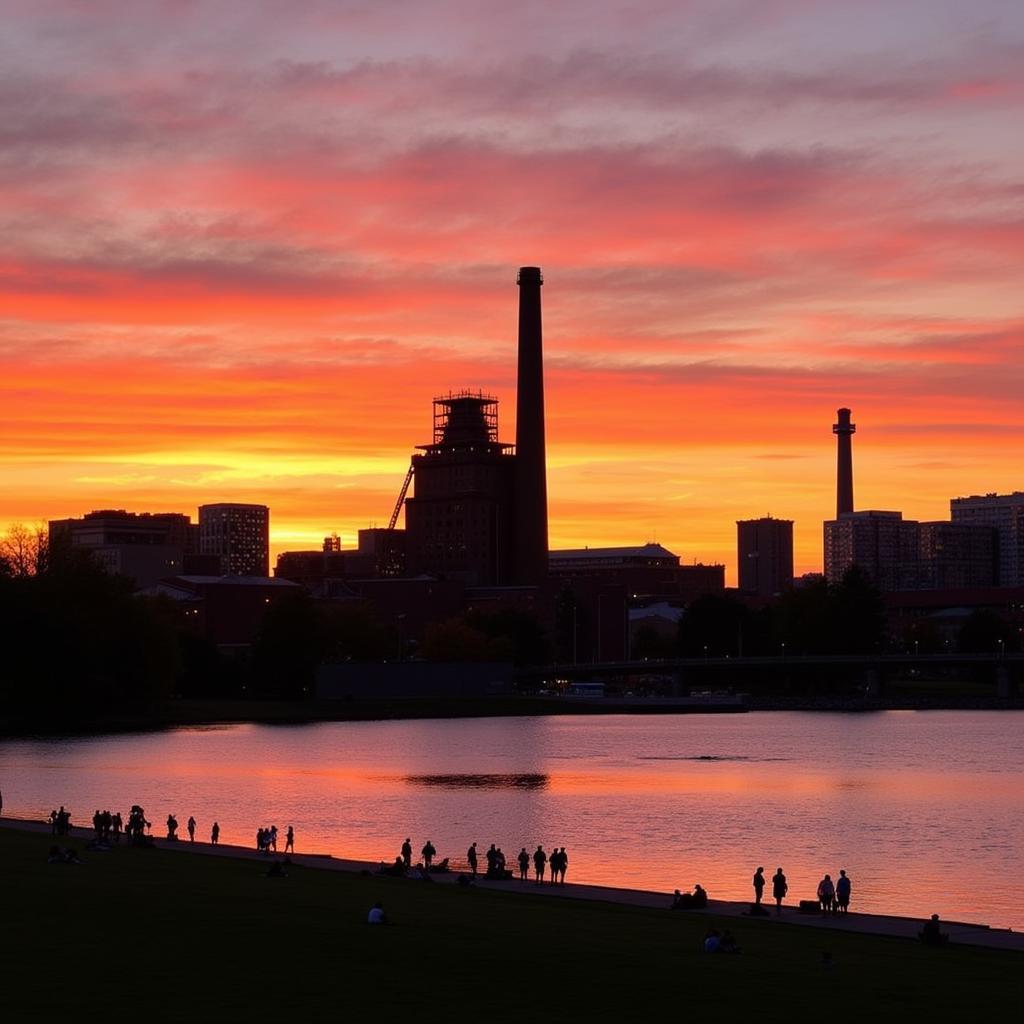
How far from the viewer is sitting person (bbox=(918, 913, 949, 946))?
41.2 meters

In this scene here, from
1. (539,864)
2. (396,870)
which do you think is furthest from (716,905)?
(396,870)

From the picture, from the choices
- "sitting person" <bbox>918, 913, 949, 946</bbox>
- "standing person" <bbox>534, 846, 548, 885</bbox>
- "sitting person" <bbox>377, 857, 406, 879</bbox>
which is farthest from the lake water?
"sitting person" <bbox>918, 913, 949, 946</bbox>

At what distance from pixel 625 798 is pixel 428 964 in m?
62.8

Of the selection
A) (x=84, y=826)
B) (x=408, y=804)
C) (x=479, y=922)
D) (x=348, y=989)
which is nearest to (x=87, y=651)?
(x=408, y=804)

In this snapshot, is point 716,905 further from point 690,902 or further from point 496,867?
point 496,867

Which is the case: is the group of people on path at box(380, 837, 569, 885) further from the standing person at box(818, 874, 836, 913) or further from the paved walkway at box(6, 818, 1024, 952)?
the standing person at box(818, 874, 836, 913)

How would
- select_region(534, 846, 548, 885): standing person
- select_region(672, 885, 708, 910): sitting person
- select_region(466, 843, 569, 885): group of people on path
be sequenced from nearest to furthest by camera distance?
select_region(672, 885, 708, 910): sitting person → select_region(466, 843, 569, 885): group of people on path → select_region(534, 846, 548, 885): standing person

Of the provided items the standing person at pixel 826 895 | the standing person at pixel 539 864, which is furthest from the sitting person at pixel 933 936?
the standing person at pixel 539 864

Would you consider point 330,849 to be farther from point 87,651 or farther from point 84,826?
point 87,651

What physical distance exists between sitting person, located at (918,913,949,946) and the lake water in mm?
9779

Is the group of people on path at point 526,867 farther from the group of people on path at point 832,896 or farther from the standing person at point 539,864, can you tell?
the group of people on path at point 832,896

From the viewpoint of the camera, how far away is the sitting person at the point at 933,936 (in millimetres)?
41188

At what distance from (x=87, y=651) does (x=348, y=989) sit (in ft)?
406

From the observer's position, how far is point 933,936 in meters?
41.3
